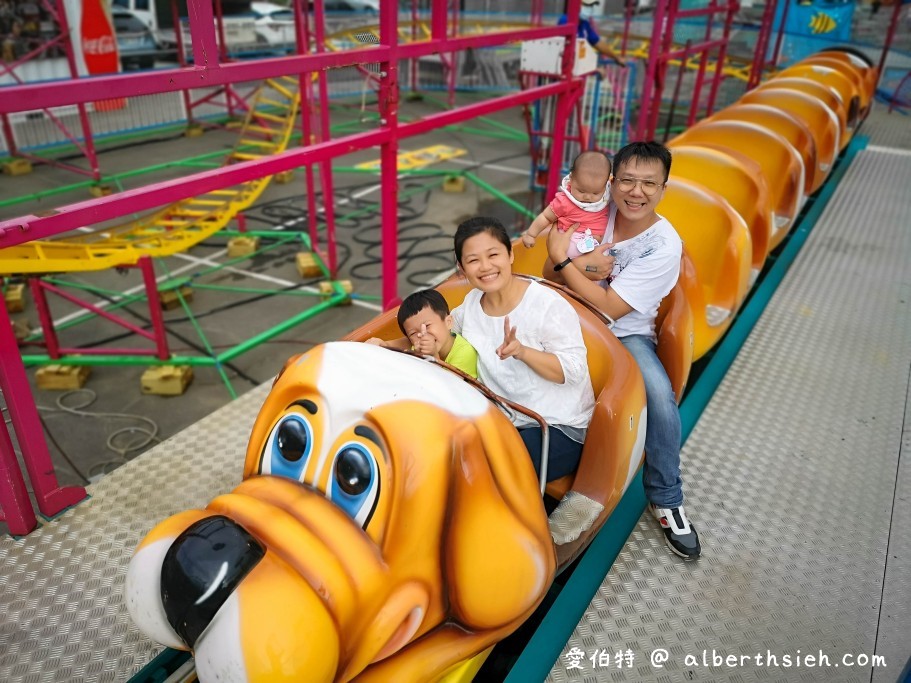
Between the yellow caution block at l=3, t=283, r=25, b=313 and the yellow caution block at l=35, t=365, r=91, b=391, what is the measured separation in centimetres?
118

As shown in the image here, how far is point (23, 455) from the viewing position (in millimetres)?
1886

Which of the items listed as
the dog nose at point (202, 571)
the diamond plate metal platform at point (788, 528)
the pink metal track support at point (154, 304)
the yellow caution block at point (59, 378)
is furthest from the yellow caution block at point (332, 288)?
the dog nose at point (202, 571)

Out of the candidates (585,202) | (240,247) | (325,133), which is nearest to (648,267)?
(585,202)

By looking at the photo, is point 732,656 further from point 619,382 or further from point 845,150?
point 845,150

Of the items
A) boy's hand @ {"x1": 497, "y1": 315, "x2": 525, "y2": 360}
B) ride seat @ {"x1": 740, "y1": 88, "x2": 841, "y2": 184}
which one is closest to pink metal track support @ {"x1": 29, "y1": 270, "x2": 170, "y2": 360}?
boy's hand @ {"x1": 497, "y1": 315, "x2": 525, "y2": 360}

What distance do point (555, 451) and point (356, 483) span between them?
65cm

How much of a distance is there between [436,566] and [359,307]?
410 cm

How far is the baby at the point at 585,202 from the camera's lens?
2.08 m

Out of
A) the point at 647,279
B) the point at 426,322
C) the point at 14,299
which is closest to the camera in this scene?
the point at 426,322

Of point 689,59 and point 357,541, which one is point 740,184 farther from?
point 689,59

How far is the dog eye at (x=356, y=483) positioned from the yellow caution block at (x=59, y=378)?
360cm

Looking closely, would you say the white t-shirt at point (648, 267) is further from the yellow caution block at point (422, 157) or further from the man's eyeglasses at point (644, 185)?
the yellow caution block at point (422, 157)

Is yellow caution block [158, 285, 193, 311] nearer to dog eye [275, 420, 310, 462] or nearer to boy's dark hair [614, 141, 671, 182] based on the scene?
boy's dark hair [614, 141, 671, 182]

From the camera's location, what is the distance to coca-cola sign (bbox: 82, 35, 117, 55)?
10.6 m
